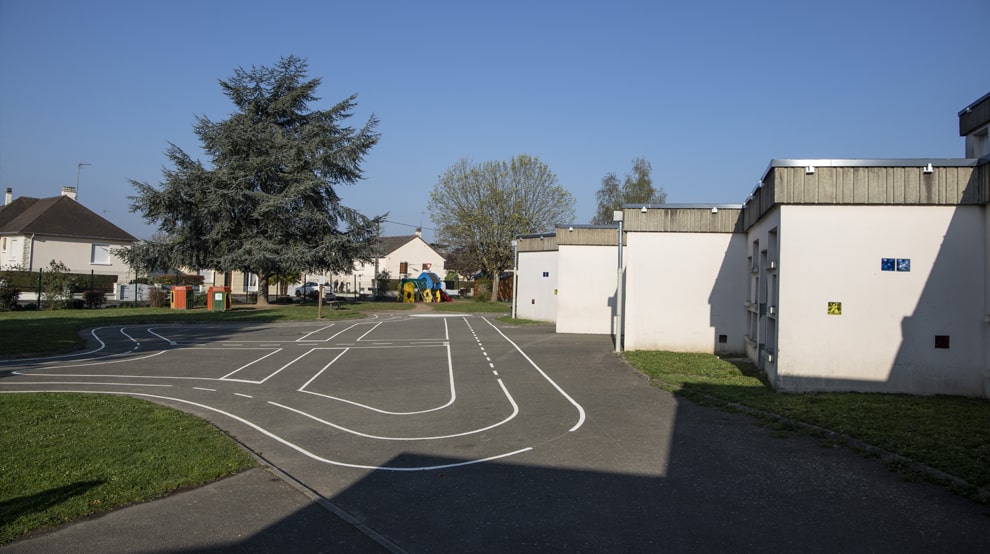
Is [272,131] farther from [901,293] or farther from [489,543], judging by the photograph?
[489,543]

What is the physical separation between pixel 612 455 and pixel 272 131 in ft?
134

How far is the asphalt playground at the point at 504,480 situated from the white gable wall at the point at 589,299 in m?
13.7

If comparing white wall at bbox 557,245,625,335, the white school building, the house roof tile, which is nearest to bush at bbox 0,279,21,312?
the house roof tile

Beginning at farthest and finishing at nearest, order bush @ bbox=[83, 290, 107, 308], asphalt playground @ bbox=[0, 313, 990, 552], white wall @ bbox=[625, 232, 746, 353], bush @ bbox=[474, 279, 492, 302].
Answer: bush @ bbox=[474, 279, 492, 302] → bush @ bbox=[83, 290, 107, 308] → white wall @ bbox=[625, 232, 746, 353] → asphalt playground @ bbox=[0, 313, 990, 552]

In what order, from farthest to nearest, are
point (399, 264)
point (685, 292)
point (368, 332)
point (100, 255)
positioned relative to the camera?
point (399, 264)
point (100, 255)
point (368, 332)
point (685, 292)

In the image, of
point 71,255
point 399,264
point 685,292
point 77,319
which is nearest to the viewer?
point 685,292

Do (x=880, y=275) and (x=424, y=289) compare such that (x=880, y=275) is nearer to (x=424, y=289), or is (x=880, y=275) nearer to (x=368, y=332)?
(x=368, y=332)

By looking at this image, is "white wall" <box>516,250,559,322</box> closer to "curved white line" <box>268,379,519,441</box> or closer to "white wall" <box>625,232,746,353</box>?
"white wall" <box>625,232,746,353</box>

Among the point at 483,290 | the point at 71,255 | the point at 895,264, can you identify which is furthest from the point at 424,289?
the point at 895,264

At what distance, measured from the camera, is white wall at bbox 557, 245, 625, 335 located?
97.6 ft

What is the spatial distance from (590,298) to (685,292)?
354 inches

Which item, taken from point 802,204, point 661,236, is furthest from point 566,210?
point 802,204

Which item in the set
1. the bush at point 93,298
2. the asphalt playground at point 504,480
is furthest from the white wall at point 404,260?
the asphalt playground at point 504,480

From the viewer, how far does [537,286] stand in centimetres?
3638
